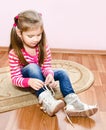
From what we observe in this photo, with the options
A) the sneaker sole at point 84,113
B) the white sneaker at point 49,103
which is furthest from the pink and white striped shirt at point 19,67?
the sneaker sole at point 84,113

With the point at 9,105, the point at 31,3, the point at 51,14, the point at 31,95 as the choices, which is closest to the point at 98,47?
the point at 51,14

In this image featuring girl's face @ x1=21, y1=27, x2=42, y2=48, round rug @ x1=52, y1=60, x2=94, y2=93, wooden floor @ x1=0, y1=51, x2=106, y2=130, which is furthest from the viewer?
round rug @ x1=52, y1=60, x2=94, y2=93

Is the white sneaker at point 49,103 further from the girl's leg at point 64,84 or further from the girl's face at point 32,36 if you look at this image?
the girl's face at point 32,36

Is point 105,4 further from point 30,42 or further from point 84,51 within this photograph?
point 30,42

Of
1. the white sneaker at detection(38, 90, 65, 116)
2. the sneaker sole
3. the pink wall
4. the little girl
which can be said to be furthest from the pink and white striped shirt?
the pink wall

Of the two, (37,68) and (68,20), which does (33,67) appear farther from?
(68,20)

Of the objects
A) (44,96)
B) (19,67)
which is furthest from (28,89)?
(44,96)

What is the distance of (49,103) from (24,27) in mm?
386

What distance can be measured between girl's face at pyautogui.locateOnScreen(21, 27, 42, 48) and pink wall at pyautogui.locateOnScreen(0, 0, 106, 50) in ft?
2.84

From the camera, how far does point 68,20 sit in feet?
6.75

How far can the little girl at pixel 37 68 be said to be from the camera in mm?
1128

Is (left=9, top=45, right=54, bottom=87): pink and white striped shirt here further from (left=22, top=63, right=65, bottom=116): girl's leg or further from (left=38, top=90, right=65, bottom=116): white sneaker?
(left=38, top=90, right=65, bottom=116): white sneaker

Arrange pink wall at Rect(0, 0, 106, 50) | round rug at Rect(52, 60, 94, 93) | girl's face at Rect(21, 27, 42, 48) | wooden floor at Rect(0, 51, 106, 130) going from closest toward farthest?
wooden floor at Rect(0, 51, 106, 130) < girl's face at Rect(21, 27, 42, 48) < round rug at Rect(52, 60, 94, 93) < pink wall at Rect(0, 0, 106, 50)

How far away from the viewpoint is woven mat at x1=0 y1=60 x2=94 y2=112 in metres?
1.24
